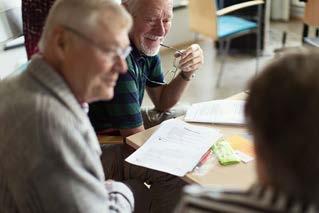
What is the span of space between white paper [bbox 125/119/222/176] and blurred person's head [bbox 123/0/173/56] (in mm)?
385

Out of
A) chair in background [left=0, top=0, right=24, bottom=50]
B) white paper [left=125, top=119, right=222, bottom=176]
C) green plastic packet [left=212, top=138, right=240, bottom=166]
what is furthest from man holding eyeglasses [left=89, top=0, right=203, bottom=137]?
chair in background [left=0, top=0, right=24, bottom=50]

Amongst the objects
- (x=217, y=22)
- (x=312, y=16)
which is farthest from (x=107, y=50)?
(x=312, y=16)

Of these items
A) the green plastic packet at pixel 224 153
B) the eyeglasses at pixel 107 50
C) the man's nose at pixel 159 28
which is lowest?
the green plastic packet at pixel 224 153

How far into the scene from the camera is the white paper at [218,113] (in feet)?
5.68

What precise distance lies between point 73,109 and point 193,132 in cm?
67

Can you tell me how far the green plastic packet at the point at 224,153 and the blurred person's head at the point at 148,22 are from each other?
56 centimetres

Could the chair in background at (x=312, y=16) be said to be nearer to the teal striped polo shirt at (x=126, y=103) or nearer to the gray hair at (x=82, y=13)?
the teal striped polo shirt at (x=126, y=103)

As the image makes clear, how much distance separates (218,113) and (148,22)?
48 cm

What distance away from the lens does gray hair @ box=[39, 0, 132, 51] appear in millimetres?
1021

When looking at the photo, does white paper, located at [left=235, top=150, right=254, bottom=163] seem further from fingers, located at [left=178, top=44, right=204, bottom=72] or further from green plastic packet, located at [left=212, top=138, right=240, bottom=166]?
fingers, located at [left=178, top=44, right=204, bottom=72]

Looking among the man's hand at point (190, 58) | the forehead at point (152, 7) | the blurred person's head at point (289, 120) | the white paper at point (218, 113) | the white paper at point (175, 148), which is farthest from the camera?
the man's hand at point (190, 58)

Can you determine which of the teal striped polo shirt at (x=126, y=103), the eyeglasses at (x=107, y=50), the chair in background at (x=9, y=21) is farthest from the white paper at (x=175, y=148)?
the chair in background at (x=9, y=21)

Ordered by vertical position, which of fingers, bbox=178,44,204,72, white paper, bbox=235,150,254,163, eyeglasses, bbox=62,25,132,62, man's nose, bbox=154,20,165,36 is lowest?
white paper, bbox=235,150,254,163

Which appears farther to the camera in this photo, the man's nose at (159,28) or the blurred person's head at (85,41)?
the man's nose at (159,28)
